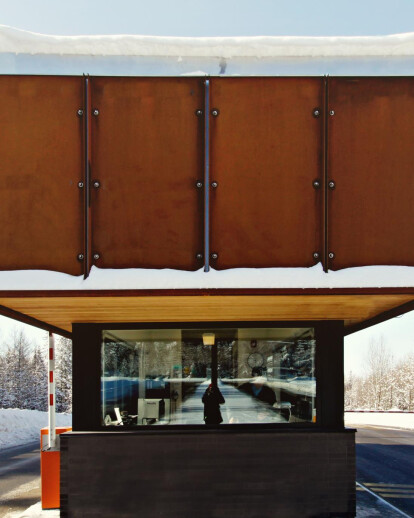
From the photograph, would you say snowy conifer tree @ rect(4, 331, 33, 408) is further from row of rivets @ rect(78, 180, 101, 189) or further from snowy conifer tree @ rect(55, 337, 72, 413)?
row of rivets @ rect(78, 180, 101, 189)

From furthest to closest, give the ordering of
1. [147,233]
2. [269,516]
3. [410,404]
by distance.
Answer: [410,404] < [269,516] < [147,233]

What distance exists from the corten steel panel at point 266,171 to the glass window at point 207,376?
2.62 metres

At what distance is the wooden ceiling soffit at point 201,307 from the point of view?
607 cm

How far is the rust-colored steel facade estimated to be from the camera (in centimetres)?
615

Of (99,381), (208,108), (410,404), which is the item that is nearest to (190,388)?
(99,381)

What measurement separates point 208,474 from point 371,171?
4.59 m

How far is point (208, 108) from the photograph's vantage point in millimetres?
6242

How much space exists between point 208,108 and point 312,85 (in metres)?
1.17

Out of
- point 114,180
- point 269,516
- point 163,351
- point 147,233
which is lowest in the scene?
point 269,516

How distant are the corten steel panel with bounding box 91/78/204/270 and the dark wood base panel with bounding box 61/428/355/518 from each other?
123 inches

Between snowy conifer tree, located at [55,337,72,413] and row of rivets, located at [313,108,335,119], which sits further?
snowy conifer tree, located at [55,337,72,413]

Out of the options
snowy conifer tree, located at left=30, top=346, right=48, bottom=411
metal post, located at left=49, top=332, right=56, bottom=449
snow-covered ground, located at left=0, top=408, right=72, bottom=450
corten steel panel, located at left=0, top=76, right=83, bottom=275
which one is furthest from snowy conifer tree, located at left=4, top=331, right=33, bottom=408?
corten steel panel, located at left=0, top=76, right=83, bottom=275

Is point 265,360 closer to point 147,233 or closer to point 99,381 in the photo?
point 99,381

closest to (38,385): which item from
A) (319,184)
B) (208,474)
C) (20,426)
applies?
(20,426)
